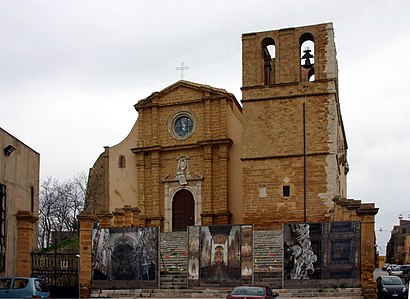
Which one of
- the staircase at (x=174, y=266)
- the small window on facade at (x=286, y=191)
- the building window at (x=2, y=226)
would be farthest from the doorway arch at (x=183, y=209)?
the building window at (x=2, y=226)

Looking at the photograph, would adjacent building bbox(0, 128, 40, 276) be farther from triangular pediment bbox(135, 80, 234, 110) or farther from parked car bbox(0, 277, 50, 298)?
triangular pediment bbox(135, 80, 234, 110)

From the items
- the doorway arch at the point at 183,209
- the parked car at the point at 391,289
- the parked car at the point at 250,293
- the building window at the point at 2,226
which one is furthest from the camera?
the doorway arch at the point at 183,209

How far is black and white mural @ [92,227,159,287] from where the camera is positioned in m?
26.8

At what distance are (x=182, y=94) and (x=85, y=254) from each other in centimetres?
1809

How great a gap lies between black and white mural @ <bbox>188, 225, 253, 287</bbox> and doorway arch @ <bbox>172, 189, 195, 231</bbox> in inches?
613

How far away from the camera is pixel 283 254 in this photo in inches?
1005

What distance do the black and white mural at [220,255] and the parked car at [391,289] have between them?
193 inches

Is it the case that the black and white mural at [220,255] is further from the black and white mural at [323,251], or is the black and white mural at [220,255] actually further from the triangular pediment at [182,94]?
the triangular pediment at [182,94]

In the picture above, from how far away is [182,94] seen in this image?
143 ft

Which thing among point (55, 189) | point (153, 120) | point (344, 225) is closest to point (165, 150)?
point (153, 120)

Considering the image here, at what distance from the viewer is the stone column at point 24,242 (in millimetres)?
27703

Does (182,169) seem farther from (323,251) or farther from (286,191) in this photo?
(323,251)

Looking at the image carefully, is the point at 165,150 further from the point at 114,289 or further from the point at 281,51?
the point at 114,289

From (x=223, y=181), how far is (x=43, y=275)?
15.9 metres
